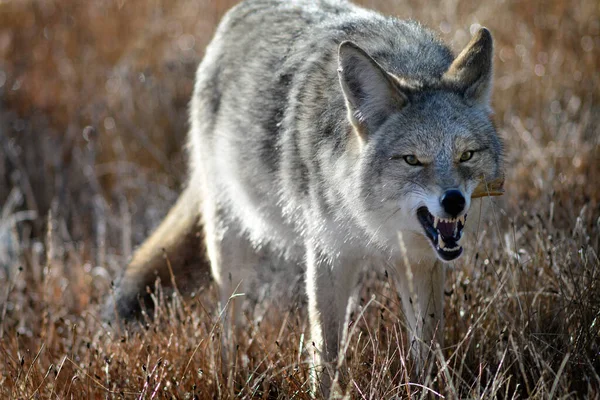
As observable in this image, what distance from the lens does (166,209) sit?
656 cm

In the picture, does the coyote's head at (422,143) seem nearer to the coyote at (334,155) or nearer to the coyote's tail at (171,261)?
the coyote at (334,155)

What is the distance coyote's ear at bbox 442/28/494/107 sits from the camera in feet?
10.6

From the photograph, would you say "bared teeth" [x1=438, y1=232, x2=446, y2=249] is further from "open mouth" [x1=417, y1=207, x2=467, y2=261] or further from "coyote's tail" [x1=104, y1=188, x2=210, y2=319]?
"coyote's tail" [x1=104, y1=188, x2=210, y2=319]

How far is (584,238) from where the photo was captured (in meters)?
4.00

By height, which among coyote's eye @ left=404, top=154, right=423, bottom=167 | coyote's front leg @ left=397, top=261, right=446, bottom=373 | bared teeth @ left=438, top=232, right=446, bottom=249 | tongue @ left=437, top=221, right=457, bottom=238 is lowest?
coyote's front leg @ left=397, top=261, right=446, bottom=373

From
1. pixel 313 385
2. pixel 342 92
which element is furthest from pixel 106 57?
pixel 313 385

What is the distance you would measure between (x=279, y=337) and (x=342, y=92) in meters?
1.26

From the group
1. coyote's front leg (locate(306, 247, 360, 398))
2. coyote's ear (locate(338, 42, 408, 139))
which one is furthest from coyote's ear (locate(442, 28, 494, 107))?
coyote's front leg (locate(306, 247, 360, 398))

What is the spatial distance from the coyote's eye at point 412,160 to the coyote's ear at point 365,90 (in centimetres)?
26

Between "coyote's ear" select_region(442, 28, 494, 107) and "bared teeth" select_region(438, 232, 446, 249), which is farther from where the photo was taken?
"coyote's ear" select_region(442, 28, 494, 107)

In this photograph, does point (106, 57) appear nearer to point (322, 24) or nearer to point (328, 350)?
point (322, 24)

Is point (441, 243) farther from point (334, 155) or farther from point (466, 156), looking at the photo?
point (334, 155)

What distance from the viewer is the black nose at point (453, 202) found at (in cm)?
278

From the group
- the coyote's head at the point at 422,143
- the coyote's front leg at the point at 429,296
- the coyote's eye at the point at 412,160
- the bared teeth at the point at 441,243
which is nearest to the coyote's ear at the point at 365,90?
the coyote's head at the point at 422,143
